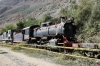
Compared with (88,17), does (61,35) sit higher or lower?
lower

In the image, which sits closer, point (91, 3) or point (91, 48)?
point (91, 48)

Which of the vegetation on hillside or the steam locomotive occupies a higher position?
the vegetation on hillside

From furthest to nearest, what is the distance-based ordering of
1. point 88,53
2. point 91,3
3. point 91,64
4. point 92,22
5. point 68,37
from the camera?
point 91,3 → point 92,22 → point 68,37 → point 88,53 → point 91,64

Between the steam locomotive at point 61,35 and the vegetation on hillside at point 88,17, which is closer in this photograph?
the steam locomotive at point 61,35

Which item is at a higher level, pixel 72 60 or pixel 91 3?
pixel 91 3

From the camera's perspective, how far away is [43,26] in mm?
26594

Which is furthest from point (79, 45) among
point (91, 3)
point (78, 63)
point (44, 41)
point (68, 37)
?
point (91, 3)

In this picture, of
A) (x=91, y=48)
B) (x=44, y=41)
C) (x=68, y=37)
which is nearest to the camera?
(x=91, y=48)

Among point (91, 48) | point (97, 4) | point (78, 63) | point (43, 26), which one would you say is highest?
point (97, 4)

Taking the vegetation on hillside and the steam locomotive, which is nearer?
the steam locomotive

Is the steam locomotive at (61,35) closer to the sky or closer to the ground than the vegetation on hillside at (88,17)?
closer to the ground

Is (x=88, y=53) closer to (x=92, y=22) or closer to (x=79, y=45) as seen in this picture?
(x=79, y=45)

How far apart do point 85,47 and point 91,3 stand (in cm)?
2598

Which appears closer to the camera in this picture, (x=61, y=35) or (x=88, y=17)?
(x=61, y=35)
